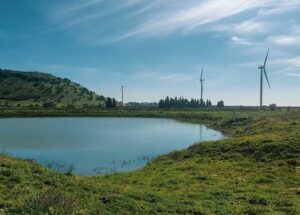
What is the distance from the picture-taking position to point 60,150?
50.9 m

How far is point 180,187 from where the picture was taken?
23250mm

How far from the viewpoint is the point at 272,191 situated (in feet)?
69.8

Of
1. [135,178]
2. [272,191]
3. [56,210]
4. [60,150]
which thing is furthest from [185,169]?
[60,150]

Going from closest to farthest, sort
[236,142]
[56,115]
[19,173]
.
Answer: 1. [19,173]
2. [236,142]
3. [56,115]

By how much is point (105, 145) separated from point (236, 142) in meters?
22.7

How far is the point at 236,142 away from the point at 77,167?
14.6 metres

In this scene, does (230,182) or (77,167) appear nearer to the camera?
(230,182)

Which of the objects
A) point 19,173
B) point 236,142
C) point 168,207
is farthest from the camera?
point 236,142

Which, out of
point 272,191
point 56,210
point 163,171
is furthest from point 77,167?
point 56,210

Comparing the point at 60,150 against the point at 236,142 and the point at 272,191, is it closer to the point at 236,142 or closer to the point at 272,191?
the point at 236,142

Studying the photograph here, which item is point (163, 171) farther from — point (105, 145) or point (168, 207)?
point (105, 145)

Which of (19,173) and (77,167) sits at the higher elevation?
(19,173)

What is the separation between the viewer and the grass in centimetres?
1543

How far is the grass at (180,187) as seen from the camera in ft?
50.6
